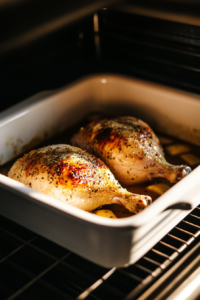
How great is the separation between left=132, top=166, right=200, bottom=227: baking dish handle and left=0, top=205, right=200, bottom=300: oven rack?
0.12 m

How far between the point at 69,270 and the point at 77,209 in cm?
18

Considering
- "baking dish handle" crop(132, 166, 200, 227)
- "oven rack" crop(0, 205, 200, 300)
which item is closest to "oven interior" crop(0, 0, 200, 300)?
"oven rack" crop(0, 205, 200, 300)

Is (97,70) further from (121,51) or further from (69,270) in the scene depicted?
(69,270)

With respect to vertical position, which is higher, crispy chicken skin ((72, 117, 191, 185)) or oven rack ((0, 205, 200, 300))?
crispy chicken skin ((72, 117, 191, 185))

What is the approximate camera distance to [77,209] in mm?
827

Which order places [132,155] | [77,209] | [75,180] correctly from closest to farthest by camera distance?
[77,209], [75,180], [132,155]

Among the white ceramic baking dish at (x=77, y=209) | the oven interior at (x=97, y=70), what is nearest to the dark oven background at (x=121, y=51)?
the oven interior at (x=97, y=70)

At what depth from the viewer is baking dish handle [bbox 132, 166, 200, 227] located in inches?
31.1

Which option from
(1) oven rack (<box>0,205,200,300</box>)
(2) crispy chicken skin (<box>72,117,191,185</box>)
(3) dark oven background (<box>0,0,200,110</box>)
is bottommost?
(1) oven rack (<box>0,205,200,300</box>)

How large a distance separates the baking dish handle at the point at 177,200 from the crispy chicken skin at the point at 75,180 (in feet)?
0.50

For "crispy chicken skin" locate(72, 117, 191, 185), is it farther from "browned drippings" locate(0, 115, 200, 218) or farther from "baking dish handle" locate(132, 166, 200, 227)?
"baking dish handle" locate(132, 166, 200, 227)

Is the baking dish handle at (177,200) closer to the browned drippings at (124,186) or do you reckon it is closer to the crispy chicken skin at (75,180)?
the crispy chicken skin at (75,180)

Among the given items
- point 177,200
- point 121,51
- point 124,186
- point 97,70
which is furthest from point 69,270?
point 97,70

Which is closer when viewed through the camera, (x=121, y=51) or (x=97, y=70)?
(x=121, y=51)
